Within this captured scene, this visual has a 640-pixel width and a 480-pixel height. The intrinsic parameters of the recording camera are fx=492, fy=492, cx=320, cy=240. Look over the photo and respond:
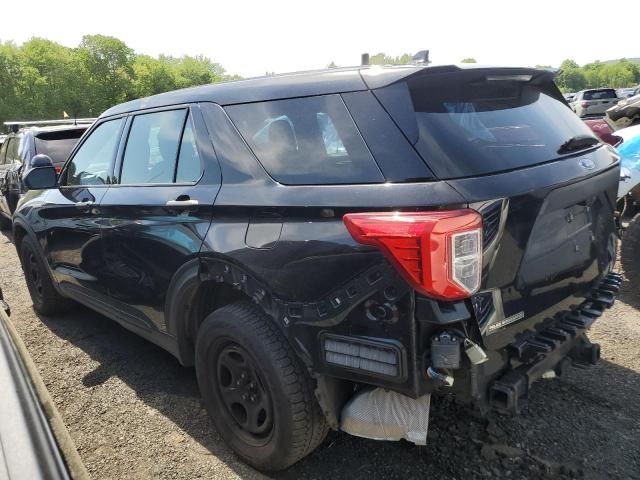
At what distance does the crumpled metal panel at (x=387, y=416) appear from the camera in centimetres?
197

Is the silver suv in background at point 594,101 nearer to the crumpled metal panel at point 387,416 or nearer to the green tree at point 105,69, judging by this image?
the crumpled metal panel at point 387,416

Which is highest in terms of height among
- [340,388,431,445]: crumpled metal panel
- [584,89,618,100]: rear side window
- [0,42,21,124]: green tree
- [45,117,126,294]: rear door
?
[0,42,21,124]: green tree

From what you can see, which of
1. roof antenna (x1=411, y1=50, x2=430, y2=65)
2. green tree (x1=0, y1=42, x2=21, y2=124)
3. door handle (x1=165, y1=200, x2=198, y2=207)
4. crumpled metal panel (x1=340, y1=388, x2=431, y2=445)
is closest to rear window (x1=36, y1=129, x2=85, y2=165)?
door handle (x1=165, y1=200, x2=198, y2=207)

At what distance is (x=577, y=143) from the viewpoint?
240 centimetres

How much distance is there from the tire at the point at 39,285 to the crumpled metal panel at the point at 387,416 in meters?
3.41

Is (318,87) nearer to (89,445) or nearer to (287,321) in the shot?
(287,321)

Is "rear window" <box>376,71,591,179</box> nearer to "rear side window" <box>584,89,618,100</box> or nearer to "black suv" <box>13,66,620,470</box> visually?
"black suv" <box>13,66,620,470</box>

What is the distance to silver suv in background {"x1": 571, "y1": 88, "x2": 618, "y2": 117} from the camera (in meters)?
23.6

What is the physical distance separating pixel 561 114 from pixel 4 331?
273 cm

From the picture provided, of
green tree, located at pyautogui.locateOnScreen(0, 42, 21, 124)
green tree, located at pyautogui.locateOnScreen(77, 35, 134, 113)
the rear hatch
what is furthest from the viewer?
green tree, located at pyautogui.locateOnScreen(77, 35, 134, 113)

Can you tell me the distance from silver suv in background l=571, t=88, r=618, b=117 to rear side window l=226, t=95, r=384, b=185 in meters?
24.9

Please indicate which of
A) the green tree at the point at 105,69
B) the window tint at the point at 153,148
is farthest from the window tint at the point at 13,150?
the green tree at the point at 105,69

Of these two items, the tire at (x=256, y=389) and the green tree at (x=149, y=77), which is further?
the green tree at (x=149, y=77)

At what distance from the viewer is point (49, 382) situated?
11.3 ft
